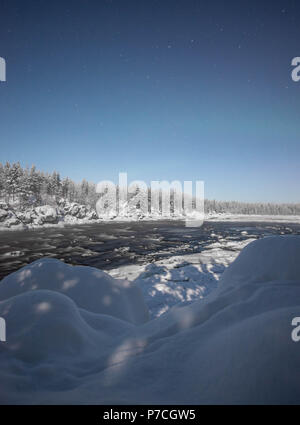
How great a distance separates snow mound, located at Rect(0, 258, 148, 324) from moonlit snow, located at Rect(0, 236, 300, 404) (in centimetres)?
143

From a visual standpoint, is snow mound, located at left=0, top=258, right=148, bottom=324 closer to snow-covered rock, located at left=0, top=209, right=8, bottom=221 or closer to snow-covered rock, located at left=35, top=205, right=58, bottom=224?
snow-covered rock, located at left=0, top=209, right=8, bottom=221

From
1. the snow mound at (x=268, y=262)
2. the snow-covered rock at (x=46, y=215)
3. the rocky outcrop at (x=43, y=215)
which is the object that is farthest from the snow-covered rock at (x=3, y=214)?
the snow mound at (x=268, y=262)

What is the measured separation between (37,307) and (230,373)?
252cm

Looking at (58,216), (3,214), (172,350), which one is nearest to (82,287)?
(172,350)

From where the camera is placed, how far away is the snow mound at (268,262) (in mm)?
3406

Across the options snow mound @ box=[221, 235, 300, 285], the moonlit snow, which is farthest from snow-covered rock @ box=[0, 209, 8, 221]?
snow mound @ box=[221, 235, 300, 285]

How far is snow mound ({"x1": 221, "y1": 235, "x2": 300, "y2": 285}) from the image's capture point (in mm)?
3406

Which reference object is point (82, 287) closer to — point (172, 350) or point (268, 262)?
point (172, 350)

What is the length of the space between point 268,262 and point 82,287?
14.5 ft

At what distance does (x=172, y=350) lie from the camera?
7.51 feet

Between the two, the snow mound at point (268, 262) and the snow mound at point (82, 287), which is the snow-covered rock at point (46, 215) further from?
the snow mound at point (268, 262)

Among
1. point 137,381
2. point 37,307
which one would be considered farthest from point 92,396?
point 37,307

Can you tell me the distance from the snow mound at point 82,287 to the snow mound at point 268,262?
2.63m
